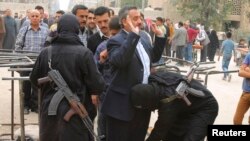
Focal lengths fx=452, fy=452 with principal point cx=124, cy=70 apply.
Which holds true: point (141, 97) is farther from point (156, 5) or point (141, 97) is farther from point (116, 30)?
point (156, 5)

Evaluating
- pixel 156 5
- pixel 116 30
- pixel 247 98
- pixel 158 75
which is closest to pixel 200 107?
pixel 158 75

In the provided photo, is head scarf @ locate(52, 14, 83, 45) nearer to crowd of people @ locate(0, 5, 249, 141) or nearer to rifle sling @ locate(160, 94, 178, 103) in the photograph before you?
crowd of people @ locate(0, 5, 249, 141)

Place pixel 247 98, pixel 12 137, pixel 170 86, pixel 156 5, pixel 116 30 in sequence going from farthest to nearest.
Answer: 1. pixel 156 5
2. pixel 247 98
3. pixel 12 137
4. pixel 116 30
5. pixel 170 86

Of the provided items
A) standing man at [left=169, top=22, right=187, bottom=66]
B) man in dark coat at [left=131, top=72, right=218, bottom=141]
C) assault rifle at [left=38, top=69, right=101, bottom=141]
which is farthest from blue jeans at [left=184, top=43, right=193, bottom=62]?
assault rifle at [left=38, top=69, right=101, bottom=141]

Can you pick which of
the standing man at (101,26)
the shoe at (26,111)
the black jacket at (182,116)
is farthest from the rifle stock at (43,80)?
the shoe at (26,111)

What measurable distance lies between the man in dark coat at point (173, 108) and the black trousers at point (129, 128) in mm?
117

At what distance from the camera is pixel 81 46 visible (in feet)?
12.6

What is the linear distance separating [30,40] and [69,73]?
3383 mm

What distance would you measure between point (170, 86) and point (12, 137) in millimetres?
2410

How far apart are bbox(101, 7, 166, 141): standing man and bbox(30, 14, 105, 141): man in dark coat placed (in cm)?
22

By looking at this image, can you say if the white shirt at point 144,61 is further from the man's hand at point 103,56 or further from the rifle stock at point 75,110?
the rifle stock at point 75,110

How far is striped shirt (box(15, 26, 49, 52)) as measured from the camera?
700cm

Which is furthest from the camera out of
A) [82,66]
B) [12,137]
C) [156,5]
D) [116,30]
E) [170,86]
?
[156,5]

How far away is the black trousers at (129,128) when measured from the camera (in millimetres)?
4066
